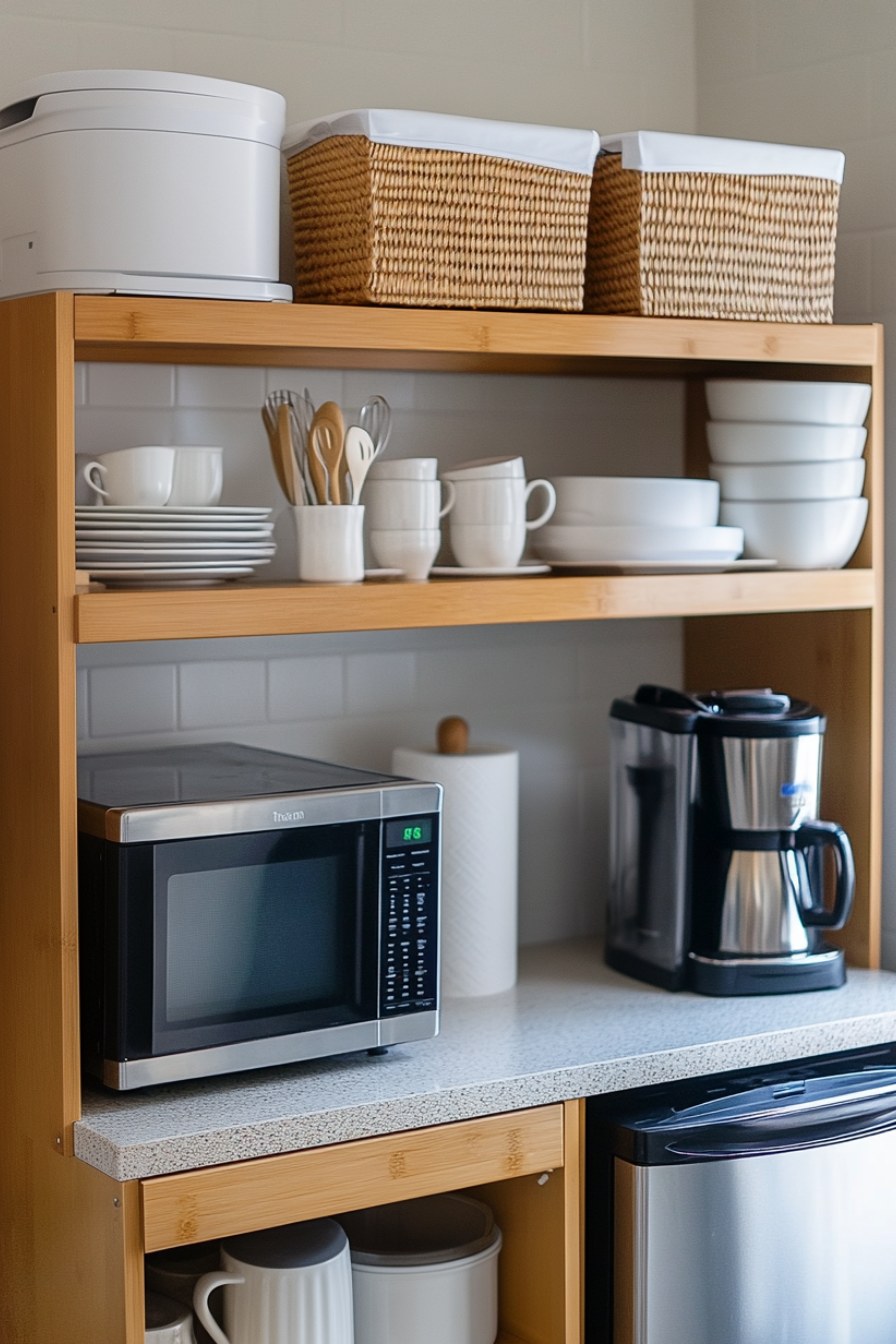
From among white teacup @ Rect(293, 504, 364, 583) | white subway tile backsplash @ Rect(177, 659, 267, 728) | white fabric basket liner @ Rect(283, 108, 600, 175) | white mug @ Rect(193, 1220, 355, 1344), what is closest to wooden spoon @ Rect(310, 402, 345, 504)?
white teacup @ Rect(293, 504, 364, 583)

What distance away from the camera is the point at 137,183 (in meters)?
1.77

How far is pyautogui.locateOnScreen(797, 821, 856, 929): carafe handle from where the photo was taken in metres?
2.20

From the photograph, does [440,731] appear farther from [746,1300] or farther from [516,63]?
[516,63]

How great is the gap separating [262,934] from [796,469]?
3.13 ft

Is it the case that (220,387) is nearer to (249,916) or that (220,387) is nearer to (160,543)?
(160,543)

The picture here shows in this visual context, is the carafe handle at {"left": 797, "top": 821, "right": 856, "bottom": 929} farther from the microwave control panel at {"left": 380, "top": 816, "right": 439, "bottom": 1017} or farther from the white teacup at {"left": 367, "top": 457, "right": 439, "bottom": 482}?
the white teacup at {"left": 367, "top": 457, "right": 439, "bottom": 482}

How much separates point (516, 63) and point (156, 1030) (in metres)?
1.48

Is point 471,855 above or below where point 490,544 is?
below

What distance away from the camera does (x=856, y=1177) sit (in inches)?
79.2

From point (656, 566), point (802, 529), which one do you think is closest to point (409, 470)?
point (656, 566)

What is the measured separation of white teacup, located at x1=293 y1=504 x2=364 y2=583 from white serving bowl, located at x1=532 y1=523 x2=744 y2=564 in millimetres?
342

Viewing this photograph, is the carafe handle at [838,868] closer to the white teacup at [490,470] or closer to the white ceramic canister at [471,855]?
the white ceramic canister at [471,855]

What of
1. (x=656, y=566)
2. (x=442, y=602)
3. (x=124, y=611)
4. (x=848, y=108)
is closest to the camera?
(x=124, y=611)

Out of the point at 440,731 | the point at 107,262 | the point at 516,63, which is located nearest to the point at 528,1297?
the point at 440,731
